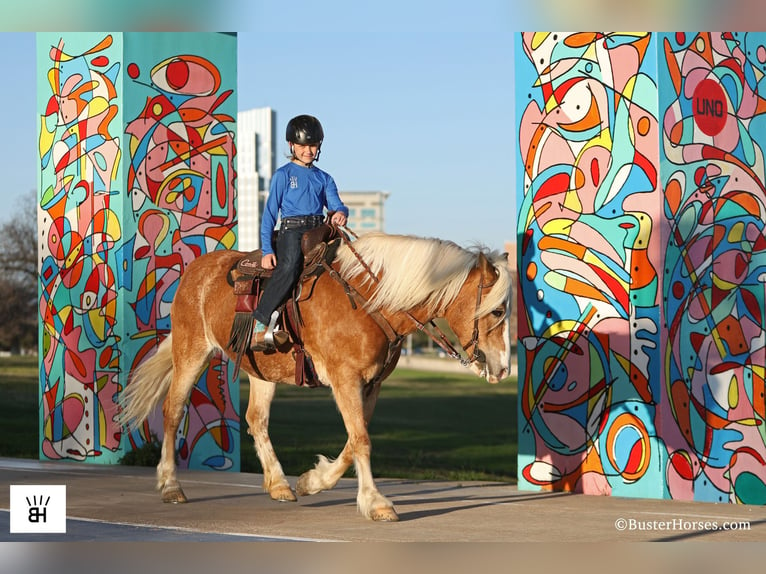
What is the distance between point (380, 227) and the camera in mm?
175000

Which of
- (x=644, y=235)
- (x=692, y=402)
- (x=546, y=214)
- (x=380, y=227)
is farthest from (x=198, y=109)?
(x=380, y=227)

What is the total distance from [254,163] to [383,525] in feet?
572

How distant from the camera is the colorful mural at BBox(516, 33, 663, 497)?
9141mm

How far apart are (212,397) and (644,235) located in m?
4.88

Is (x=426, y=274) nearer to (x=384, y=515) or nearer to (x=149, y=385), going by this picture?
(x=384, y=515)

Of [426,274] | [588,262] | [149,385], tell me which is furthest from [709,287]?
[149,385]

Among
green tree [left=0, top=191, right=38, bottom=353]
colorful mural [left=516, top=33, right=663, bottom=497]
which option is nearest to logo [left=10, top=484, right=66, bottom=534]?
colorful mural [left=516, top=33, right=663, bottom=497]

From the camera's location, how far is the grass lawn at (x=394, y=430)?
15.0 metres

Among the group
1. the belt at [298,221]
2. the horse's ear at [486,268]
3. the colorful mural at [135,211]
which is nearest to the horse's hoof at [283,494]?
the belt at [298,221]

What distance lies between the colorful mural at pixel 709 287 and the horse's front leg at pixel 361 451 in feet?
9.00

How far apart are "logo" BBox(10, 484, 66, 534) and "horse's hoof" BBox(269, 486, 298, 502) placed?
1.66 metres

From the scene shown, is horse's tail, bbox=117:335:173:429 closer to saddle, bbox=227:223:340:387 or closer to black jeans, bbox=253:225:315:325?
saddle, bbox=227:223:340:387

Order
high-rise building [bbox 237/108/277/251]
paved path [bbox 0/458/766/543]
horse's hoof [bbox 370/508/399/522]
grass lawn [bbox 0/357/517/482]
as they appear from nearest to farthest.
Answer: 1. paved path [bbox 0/458/766/543]
2. horse's hoof [bbox 370/508/399/522]
3. grass lawn [bbox 0/357/517/482]
4. high-rise building [bbox 237/108/277/251]

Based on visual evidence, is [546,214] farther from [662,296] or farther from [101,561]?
[101,561]
